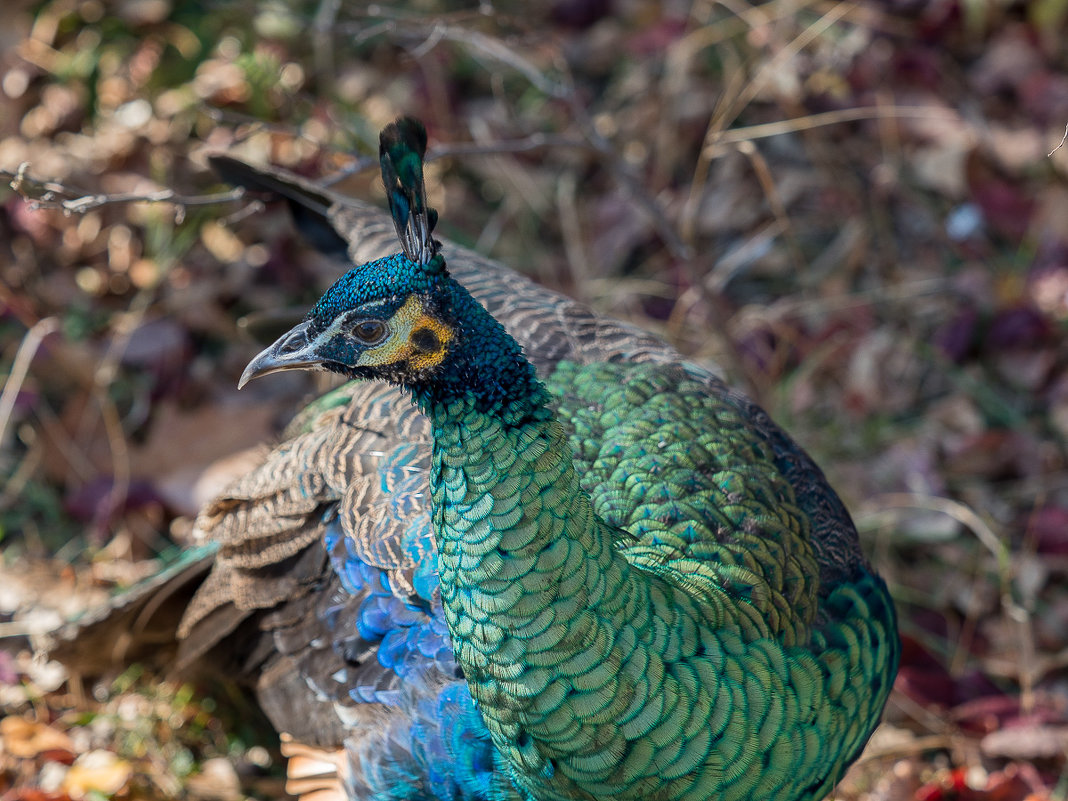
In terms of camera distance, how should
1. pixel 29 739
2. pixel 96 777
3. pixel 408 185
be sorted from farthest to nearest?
pixel 29 739 < pixel 96 777 < pixel 408 185

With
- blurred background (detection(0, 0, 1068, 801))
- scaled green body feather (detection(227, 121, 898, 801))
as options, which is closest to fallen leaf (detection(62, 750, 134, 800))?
blurred background (detection(0, 0, 1068, 801))

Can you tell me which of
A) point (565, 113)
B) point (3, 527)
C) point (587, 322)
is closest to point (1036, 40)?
point (565, 113)

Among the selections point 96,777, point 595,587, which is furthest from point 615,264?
point 595,587

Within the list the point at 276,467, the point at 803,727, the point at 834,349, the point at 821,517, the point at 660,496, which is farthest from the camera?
the point at 834,349

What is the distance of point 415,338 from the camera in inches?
60.8

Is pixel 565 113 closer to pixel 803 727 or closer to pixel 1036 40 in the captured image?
pixel 1036 40

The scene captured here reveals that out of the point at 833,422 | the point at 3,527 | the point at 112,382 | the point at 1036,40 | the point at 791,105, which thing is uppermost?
the point at 1036,40

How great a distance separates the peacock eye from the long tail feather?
102 millimetres

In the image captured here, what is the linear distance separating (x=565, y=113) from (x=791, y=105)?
3.14 ft

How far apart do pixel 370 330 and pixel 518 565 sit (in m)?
0.39

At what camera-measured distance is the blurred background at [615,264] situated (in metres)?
2.99

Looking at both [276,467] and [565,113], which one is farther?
[565,113]

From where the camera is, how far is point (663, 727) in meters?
1.68

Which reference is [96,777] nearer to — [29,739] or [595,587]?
[29,739]
